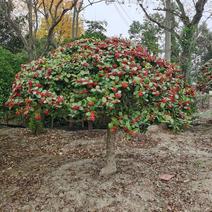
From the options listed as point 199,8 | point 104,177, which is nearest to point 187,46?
point 199,8

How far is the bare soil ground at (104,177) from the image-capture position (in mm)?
3828

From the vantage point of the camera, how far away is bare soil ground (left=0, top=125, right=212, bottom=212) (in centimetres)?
383

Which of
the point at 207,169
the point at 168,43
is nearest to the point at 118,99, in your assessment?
the point at 207,169

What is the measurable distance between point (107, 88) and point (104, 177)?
60.8 inches

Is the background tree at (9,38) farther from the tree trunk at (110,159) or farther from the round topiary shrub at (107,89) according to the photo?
the tree trunk at (110,159)

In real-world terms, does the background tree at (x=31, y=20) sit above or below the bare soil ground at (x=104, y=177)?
above

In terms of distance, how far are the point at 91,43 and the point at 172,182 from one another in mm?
2290

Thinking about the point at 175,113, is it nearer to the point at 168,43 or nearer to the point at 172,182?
the point at 172,182

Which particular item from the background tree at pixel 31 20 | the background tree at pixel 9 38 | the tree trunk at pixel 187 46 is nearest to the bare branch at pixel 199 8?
the tree trunk at pixel 187 46

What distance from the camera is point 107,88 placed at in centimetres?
340

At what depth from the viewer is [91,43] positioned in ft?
14.6

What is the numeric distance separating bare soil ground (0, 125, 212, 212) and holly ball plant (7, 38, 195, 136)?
0.87 m

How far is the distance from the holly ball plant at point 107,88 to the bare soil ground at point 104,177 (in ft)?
2.86

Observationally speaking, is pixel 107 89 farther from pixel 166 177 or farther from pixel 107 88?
pixel 166 177
